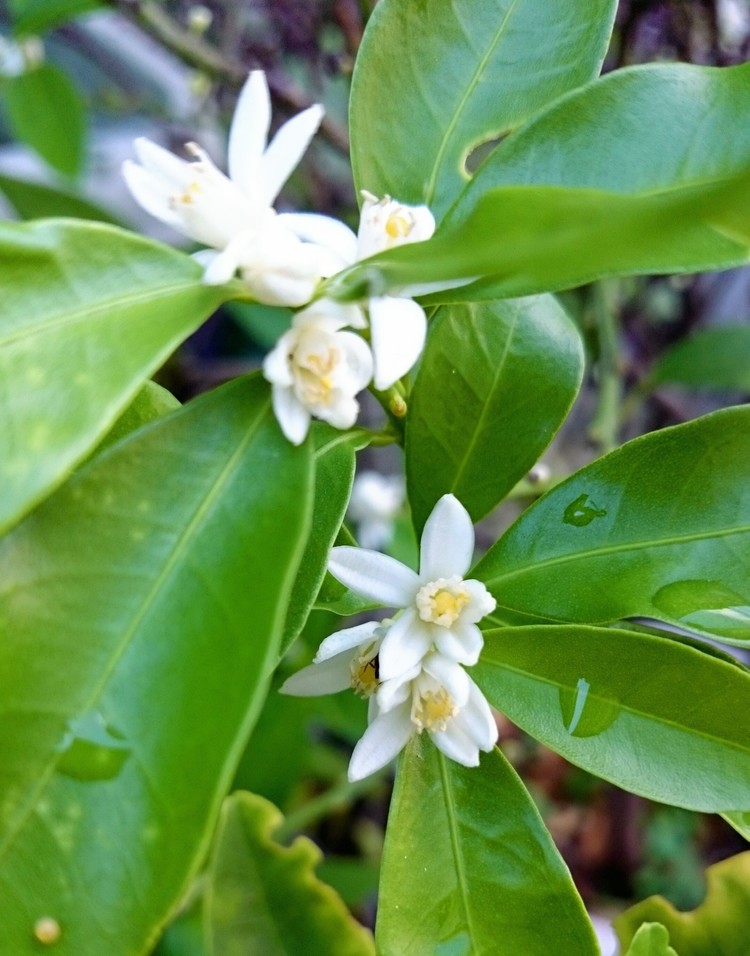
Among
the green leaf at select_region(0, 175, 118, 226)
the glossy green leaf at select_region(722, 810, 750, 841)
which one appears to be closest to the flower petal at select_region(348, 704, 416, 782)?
the glossy green leaf at select_region(722, 810, 750, 841)

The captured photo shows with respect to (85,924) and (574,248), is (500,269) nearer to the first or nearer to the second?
(574,248)

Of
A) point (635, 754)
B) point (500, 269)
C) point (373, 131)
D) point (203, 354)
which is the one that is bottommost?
point (635, 754)

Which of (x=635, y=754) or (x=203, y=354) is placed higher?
(x=203, y=354)

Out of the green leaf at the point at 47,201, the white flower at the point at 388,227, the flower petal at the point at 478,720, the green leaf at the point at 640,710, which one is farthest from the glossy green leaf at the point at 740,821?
the green leaf at the point at 47,201

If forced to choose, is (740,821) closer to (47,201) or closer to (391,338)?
(391,338)

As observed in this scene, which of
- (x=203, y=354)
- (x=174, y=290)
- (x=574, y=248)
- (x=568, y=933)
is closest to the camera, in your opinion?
(x=574, y=248)

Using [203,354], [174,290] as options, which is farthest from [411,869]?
[203,354]
